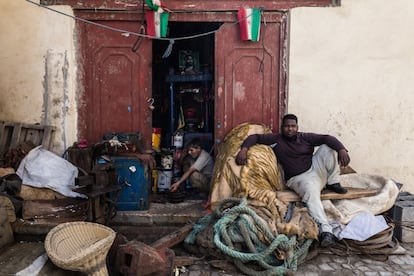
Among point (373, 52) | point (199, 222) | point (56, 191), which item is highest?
point (373, 52)

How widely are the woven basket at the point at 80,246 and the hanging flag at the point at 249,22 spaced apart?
3.52 m

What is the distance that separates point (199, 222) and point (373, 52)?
360 centimetres

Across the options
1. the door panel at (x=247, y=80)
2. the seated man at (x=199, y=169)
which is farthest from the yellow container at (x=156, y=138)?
the door panel at (x=247, y=80)

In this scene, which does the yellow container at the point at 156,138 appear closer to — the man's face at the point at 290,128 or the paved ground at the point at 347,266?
the man's face at the point at 290,128

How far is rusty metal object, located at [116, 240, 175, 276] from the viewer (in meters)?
3.74

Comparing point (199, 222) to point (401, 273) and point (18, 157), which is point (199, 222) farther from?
point (18, 157)

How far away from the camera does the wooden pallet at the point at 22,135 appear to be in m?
5.82

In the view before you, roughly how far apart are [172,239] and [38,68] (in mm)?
3406

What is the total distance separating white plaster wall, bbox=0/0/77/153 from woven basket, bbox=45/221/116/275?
244 cm

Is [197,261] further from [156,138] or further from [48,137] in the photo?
[48,137]

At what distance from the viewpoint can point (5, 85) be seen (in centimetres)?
610

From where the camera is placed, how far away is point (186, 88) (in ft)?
25.6

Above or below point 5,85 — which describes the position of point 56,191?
below

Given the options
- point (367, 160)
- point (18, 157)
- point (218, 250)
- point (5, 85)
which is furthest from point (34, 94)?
point (367, 160)
